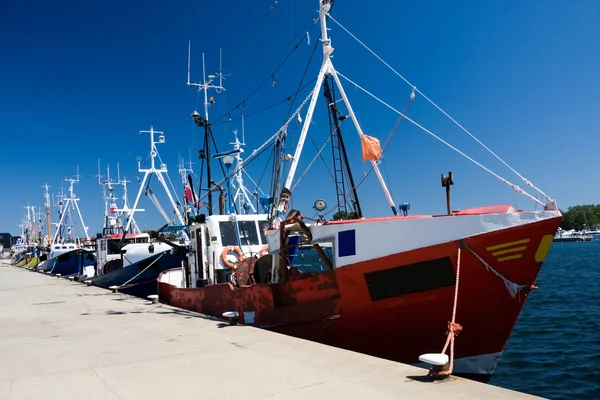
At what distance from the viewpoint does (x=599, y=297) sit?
2078 centimetres

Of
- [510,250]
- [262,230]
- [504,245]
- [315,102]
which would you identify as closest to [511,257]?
[510,250]

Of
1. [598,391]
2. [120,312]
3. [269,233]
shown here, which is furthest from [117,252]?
[598,391]

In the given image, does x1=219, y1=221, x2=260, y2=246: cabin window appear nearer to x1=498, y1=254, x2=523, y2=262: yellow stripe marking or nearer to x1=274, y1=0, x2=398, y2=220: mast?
x1=274, y1=0, x2=398, y2=220: mast

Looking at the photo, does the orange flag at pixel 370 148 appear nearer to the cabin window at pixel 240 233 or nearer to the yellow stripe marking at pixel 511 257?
the yellow stripe marking at pixel 511 257

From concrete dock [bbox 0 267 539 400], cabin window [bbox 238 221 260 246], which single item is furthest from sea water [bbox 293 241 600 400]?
concrete dock [bbox 0 267 539 400]

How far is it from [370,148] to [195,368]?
20.5 ft

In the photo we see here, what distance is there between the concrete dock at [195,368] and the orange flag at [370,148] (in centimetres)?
449

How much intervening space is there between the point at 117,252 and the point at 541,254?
80.8 ft

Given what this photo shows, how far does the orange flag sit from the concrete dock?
14.7 feet

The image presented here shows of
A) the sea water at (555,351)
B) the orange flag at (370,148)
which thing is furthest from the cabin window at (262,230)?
the orange flag at (370,148)

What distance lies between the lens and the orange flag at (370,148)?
10.6 metres

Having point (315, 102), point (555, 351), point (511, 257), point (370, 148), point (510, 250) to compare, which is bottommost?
point (555, 351)

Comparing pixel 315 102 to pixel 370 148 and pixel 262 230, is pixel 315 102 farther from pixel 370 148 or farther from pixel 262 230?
pixel 262 230

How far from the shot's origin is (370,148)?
34.8 ft
